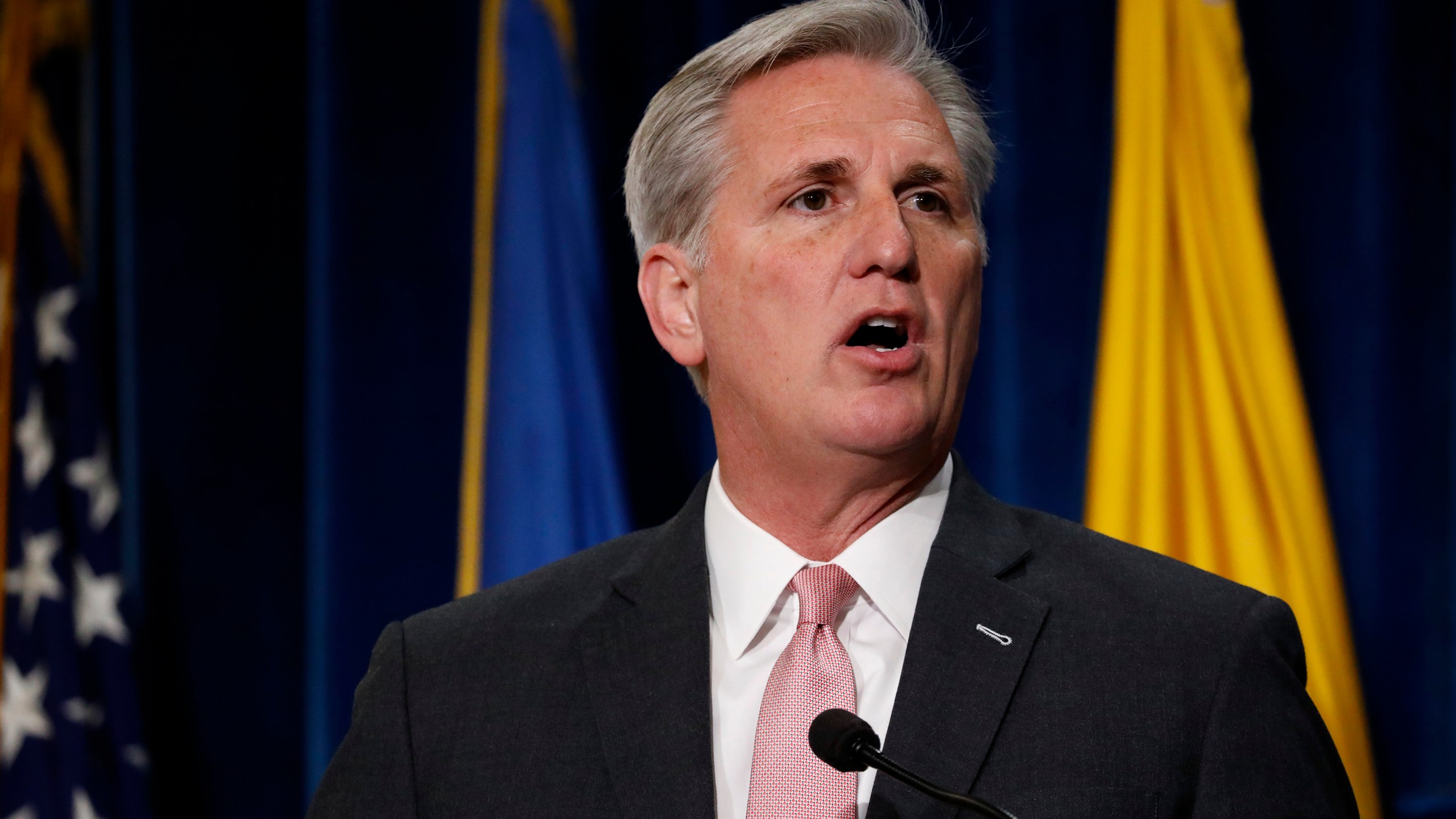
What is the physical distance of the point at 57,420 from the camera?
288 cm

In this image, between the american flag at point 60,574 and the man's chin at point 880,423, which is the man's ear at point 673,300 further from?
the american flag at point 60,574

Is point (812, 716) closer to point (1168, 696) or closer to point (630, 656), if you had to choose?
point (630, 656)

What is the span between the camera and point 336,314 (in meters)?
2.87

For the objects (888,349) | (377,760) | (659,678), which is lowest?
(377,760)

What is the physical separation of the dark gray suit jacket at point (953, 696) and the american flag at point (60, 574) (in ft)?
4.96

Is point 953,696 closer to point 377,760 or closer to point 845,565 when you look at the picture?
point 845,565

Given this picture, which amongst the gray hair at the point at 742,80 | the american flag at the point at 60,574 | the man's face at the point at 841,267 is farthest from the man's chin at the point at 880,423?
the american flag at the point at 60,574

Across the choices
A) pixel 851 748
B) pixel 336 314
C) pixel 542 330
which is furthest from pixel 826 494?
pixel 336 314

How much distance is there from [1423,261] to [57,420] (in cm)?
277

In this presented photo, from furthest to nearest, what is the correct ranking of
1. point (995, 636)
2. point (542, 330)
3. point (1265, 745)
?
point (542, 330) → point (995, 636) → point (1265, 745)

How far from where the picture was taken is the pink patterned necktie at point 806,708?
4.25 ft

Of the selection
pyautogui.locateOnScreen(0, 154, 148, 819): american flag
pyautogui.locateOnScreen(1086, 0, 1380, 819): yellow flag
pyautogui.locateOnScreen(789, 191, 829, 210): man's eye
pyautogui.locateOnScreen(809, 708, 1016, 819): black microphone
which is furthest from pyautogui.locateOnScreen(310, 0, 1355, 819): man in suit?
pyautogui.locateOnScreen(0, 154, 148, 819): american flag

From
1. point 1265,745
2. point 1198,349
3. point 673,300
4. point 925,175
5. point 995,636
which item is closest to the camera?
point 1265,745

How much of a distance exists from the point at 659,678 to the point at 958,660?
327 mm
